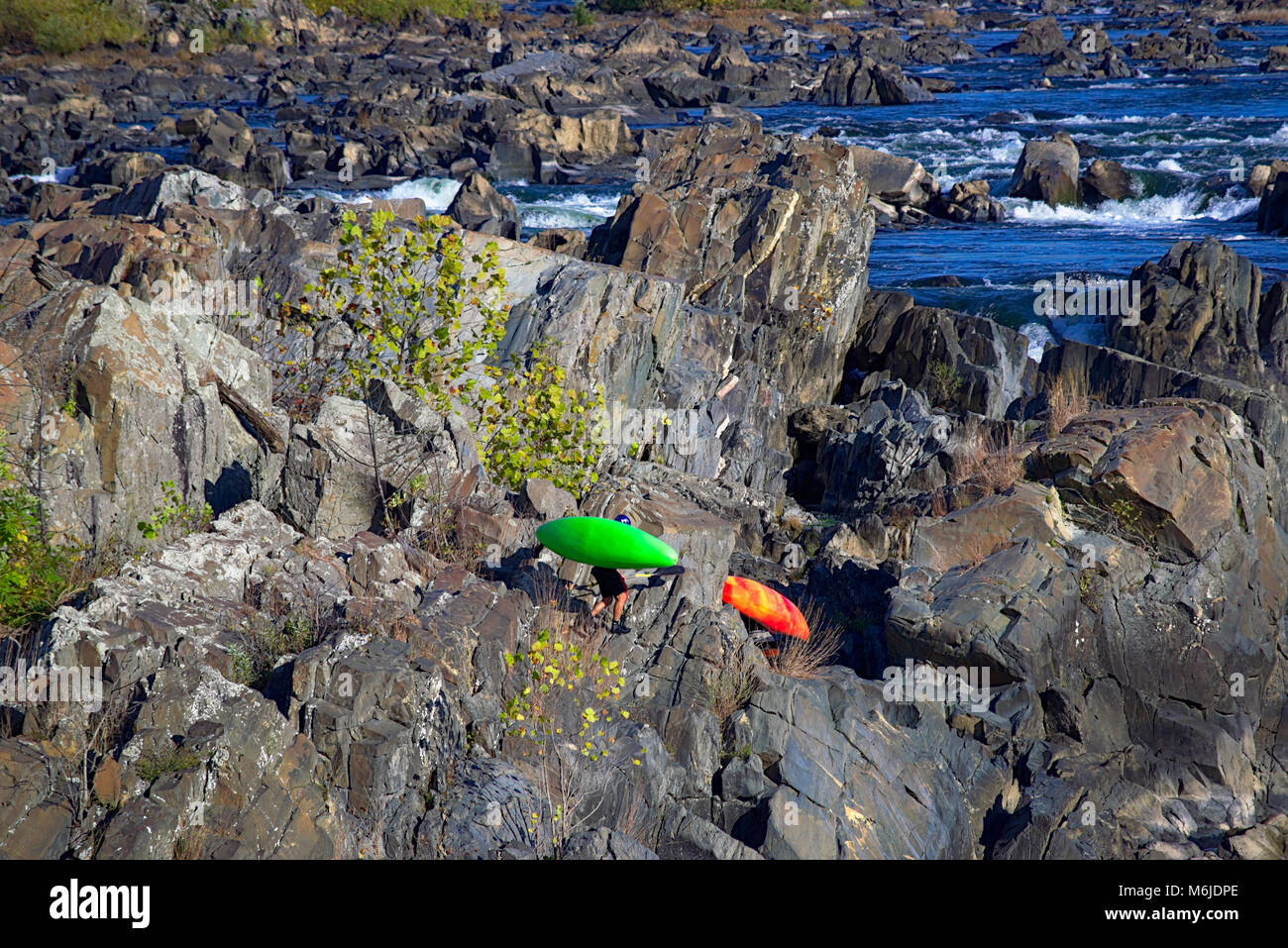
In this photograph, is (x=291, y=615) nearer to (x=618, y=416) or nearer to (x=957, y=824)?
(x=957, y=824)

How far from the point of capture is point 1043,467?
1872 centimetres

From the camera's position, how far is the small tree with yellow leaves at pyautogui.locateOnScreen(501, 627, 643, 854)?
1173 centimetres

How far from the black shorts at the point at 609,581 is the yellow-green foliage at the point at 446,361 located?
4022 millimetres

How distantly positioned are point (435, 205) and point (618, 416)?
1145 inches

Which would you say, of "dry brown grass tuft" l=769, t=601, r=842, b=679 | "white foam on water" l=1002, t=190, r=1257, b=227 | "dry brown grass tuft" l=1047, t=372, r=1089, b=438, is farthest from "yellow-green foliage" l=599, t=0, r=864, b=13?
"dry brown grass tuft" l=769, t=601, r=842, b=679

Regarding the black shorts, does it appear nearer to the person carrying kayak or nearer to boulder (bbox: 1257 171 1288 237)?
the person carrying kayak

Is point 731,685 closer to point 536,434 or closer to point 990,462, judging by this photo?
point 536,434

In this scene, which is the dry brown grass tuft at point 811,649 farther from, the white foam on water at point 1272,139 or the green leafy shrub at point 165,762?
the white foam on water at point 1272,139

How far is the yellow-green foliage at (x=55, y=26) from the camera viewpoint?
79.8m

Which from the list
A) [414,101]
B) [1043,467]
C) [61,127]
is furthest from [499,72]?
[1043,467]

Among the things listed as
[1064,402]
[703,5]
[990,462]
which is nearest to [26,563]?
[990,462]

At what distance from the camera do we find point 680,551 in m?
16.1

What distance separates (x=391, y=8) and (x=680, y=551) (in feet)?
340

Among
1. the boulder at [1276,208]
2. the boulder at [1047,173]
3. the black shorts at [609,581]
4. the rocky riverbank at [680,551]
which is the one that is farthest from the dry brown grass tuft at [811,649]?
the boulder at [1047,173]
